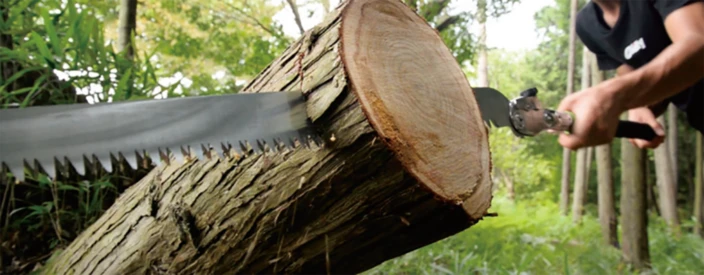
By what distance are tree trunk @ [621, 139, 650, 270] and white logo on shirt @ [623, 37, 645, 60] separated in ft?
4.05

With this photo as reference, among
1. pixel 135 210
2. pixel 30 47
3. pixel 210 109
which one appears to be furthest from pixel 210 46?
pixel 210 109

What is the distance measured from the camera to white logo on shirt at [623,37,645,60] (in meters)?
1.88

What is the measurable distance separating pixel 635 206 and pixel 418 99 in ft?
9.07

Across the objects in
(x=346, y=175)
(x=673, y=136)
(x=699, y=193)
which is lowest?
(x=699, y=193)

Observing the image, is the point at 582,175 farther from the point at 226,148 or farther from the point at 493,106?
the point at 226,148

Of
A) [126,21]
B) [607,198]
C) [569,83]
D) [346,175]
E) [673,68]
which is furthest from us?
[569,83]

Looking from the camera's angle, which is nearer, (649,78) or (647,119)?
(649,78)

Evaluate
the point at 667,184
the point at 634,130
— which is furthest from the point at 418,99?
the point at 667,184

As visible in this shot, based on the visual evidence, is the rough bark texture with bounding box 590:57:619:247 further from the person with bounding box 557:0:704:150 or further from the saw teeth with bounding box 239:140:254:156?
the saw teeth with bounding box 239:140:254:156

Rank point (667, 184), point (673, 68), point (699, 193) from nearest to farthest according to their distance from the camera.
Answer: point (673, 68), point (699, 193), point (667, 184)

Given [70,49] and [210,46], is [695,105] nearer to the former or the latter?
[70,49]

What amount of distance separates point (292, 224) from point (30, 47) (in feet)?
5.80

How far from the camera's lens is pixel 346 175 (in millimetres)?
899

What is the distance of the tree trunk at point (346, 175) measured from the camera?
0.88 m
